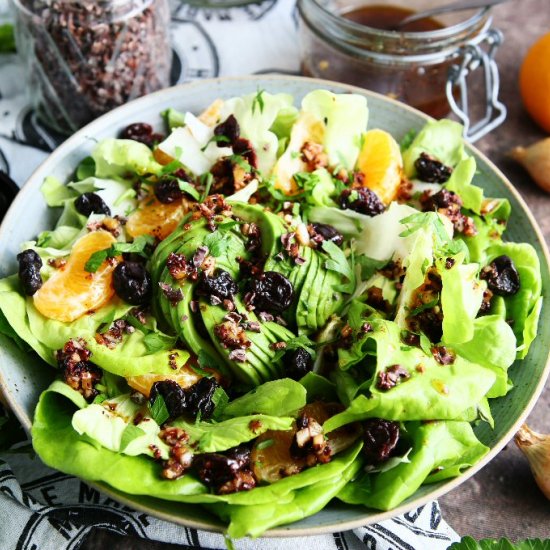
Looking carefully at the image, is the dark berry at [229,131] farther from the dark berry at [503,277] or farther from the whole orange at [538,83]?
the whole orange at [538,83]

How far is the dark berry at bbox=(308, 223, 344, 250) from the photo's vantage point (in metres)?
2.49

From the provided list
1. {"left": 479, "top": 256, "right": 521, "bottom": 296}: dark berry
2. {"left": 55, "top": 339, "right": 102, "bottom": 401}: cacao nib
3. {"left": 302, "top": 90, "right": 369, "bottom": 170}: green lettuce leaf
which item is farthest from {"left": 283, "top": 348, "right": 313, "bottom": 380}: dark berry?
{"left": 302, "top": 90, "right": 369, "bottom": 170}: green lettuce leaf

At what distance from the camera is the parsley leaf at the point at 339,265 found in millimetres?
2447

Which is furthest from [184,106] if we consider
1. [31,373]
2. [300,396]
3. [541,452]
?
[541,452]

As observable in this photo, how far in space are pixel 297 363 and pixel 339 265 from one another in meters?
0.38

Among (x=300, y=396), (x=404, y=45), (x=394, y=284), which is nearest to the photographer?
(x=300, y=396)

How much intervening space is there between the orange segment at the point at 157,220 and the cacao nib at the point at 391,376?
94 centimetres

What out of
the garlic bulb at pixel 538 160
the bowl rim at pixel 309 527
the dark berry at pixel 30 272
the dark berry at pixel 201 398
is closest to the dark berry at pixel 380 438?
the bowl rim at pixel 309 527

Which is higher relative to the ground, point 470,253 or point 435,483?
point 470,253

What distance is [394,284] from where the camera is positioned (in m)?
2.46

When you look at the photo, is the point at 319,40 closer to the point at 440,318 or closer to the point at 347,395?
the point at 440,318

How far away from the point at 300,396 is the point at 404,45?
73.8 inches

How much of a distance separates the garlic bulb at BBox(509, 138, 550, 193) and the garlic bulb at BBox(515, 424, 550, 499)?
127 cm

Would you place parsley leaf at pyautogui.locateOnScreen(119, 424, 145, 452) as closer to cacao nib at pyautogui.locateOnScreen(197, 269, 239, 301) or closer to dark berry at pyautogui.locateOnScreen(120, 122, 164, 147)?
cacao nib at pyautogui.locateOnScreen(197, 269, 239, 301)
